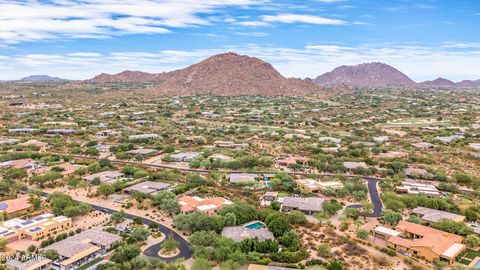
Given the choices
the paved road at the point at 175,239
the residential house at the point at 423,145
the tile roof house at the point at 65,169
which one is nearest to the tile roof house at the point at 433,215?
the paved road at the point at 175,239

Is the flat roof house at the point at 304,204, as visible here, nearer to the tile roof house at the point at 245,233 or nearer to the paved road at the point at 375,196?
the paved road at the point at 375,196

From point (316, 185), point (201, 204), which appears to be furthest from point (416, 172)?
point (201, 204)

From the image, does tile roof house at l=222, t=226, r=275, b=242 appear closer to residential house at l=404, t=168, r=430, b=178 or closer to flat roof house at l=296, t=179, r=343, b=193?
flat roof house at l=296, t=179, r=343, b=193

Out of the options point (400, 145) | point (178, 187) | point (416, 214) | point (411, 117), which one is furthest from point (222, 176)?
point (411, 117)

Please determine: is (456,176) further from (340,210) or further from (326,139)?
(326,139)

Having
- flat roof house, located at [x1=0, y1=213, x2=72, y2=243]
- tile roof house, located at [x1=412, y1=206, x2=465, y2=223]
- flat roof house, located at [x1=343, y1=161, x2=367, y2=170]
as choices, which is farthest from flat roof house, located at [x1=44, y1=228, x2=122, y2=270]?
flat roof house, located at [x1=343, y1=161, x2=367, y2=170]

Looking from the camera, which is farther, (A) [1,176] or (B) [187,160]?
(B) [187,160]

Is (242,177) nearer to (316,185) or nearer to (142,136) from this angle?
(316,185)

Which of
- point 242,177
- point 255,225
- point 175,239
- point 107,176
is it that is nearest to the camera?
point 175,239
